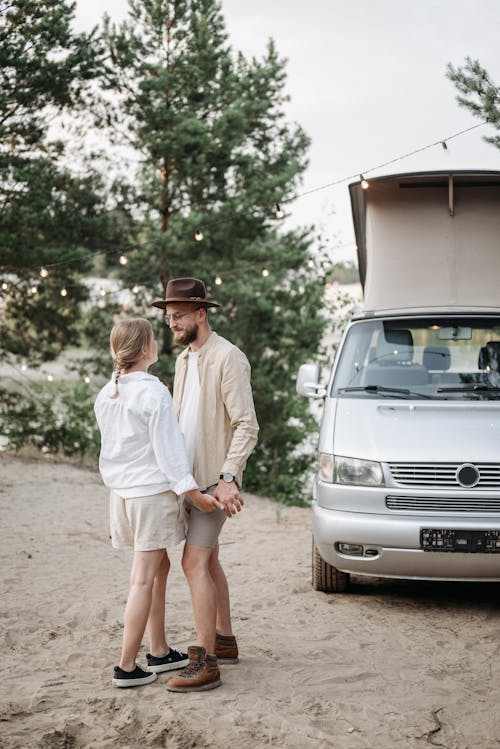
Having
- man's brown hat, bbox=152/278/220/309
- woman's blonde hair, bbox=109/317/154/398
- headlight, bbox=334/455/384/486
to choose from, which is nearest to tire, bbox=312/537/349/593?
headlight, bbox=334/455/384/486

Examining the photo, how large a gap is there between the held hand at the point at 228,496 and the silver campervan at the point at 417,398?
67.4 inches

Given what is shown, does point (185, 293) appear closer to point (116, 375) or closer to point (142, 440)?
point (116, 375)

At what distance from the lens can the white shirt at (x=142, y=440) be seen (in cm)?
446

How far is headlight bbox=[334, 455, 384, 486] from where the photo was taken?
6152 millimetres

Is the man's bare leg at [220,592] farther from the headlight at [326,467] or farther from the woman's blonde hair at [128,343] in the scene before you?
the headlight at [326,467]

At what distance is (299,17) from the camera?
12.3 metres

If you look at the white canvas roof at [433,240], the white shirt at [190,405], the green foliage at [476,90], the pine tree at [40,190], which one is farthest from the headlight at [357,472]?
the pine tree at [40,190]

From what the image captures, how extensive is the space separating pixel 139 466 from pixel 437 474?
92.0 inches

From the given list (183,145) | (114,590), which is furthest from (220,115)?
(114,590)

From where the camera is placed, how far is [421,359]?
7.14 meters

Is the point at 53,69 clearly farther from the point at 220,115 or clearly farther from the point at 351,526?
the point at 351,526

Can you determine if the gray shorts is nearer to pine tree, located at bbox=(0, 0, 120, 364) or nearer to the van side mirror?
the van side mirror

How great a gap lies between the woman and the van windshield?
256 cm

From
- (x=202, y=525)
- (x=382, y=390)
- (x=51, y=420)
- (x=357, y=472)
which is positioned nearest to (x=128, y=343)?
(x=202, y=525)
